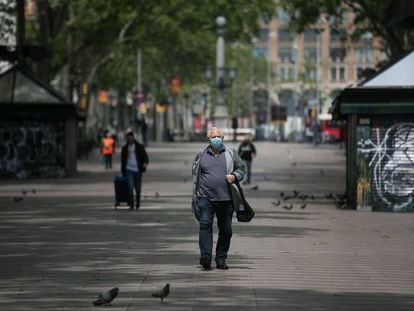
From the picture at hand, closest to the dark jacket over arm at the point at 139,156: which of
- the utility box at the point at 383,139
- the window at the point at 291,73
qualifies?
the utility box at the point at 383,139

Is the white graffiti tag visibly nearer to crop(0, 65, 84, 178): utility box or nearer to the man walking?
the man walking

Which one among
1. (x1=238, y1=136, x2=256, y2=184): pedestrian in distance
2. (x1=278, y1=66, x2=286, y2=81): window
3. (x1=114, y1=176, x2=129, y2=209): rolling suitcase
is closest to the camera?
(x1=114, y1=176, x2=129, y2=209): rolling suitcase

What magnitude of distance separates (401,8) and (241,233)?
10.4m

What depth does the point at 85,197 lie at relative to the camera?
105ft

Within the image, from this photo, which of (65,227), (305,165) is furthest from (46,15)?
(65,227)

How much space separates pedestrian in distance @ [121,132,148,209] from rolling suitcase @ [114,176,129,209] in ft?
0.33

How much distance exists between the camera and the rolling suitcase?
27592 millimetres

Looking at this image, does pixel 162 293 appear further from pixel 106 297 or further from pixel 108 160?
pixel 108 160

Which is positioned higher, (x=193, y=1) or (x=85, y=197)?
(x=193, y=1)

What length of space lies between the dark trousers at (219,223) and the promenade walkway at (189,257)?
1.01 feet

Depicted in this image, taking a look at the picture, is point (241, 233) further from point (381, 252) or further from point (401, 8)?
point (401, 8)

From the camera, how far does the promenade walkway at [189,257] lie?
1351 cm

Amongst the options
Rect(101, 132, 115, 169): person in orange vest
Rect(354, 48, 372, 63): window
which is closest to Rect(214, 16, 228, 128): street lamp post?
Rect(101, 132, 115, 169): person in orange vest

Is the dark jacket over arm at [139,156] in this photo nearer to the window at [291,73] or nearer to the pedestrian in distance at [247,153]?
the pedestrian in distance at [247,153]
